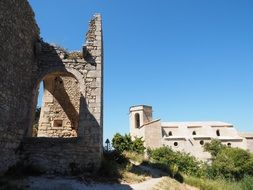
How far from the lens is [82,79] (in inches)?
348

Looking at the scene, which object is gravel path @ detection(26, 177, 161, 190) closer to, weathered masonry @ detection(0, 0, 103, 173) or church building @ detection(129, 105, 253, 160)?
weathered masonry @ detection(0, 0, 103, 173)

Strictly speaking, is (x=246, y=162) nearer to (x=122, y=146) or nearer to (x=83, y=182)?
(x=122, y=146)

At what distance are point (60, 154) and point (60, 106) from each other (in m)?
3.81

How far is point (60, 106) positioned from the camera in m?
11.3

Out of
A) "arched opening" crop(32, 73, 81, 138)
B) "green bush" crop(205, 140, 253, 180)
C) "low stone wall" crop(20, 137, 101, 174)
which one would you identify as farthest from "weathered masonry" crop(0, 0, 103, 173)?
"green bush" crop(205, 140, 253, 180)

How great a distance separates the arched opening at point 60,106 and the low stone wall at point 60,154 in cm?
303

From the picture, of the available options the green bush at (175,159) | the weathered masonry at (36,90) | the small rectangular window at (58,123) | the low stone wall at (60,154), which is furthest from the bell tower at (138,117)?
the low stone wall at (60,154)

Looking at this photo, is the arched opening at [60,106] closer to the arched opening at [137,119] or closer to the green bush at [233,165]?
the green bush at [233,165]

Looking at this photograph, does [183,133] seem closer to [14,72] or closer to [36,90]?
[36,90]

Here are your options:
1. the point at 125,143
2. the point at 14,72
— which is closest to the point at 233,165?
the point at 125,143

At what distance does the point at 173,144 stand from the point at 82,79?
31.0 meters

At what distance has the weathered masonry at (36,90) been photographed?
22.6ft

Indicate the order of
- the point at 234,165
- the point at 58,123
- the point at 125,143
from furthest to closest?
the point at 234,165
the point at 125,143
the point at 58,123

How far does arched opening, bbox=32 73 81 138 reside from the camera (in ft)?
36.3
